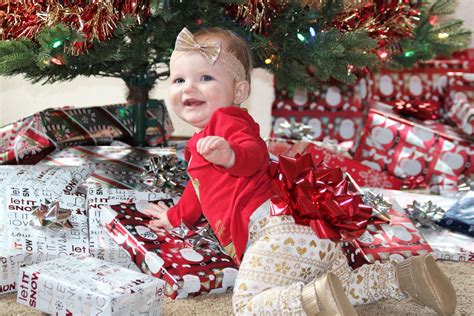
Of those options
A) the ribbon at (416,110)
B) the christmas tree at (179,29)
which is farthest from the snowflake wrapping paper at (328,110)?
the christmas tree at (179,29)

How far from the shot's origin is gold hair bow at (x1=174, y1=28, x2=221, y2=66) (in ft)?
3.67

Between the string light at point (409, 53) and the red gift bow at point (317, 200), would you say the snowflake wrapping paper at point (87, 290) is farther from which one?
the string light at point (409, 53)

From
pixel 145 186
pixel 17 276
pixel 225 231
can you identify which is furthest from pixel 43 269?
pixel 145 186

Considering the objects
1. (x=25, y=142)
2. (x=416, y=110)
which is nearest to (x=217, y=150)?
(x=25, y=142)

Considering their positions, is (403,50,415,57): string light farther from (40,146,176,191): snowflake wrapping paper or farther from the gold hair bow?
the gold hair bow

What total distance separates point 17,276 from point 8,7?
582 millimetres

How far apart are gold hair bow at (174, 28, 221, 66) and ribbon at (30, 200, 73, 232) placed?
394 millimetres

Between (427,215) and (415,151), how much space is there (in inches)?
17.3

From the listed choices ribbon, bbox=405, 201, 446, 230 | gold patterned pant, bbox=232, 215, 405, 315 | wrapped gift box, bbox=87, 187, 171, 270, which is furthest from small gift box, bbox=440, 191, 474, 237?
wrapped gift box, bbox=87, 187, 171, 270

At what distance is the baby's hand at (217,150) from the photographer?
969 millimetres

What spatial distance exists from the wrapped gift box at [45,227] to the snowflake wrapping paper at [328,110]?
1.06m

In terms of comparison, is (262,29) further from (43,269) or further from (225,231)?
(43,269)

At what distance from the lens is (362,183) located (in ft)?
6.22

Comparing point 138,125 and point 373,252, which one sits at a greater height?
point 138,125
